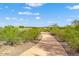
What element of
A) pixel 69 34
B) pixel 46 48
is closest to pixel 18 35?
pixel 46 48

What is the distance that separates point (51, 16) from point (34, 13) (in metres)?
0.16

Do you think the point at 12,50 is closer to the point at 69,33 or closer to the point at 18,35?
the point at 18,35

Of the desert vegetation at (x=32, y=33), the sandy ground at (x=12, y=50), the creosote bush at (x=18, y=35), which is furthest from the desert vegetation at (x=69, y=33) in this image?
the sandy ground at (x=12, y=50)

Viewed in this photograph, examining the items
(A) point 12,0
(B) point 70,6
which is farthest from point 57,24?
(A) point 12,0

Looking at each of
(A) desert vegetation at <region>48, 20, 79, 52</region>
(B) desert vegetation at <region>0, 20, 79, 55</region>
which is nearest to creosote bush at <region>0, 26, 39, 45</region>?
(B) desert vegetation at <region>0, 20, 79, 55</region>

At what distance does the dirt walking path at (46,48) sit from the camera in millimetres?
1529

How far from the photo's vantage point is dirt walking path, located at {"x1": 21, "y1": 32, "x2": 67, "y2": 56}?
5.02ft

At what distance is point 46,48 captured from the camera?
154 cm

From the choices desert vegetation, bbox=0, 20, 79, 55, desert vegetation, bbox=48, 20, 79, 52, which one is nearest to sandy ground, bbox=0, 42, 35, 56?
desert vegetation, bbox=0, 20, 79, 55

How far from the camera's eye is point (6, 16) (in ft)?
5.11

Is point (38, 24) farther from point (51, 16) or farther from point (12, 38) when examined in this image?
point (12, 38)

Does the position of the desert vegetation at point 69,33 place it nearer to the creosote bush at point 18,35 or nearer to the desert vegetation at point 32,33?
the desert vegetation at point 32,33

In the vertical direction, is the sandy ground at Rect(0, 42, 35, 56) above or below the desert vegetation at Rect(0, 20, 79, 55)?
below

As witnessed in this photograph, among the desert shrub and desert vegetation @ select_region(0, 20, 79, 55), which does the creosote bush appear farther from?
the desert shrub
